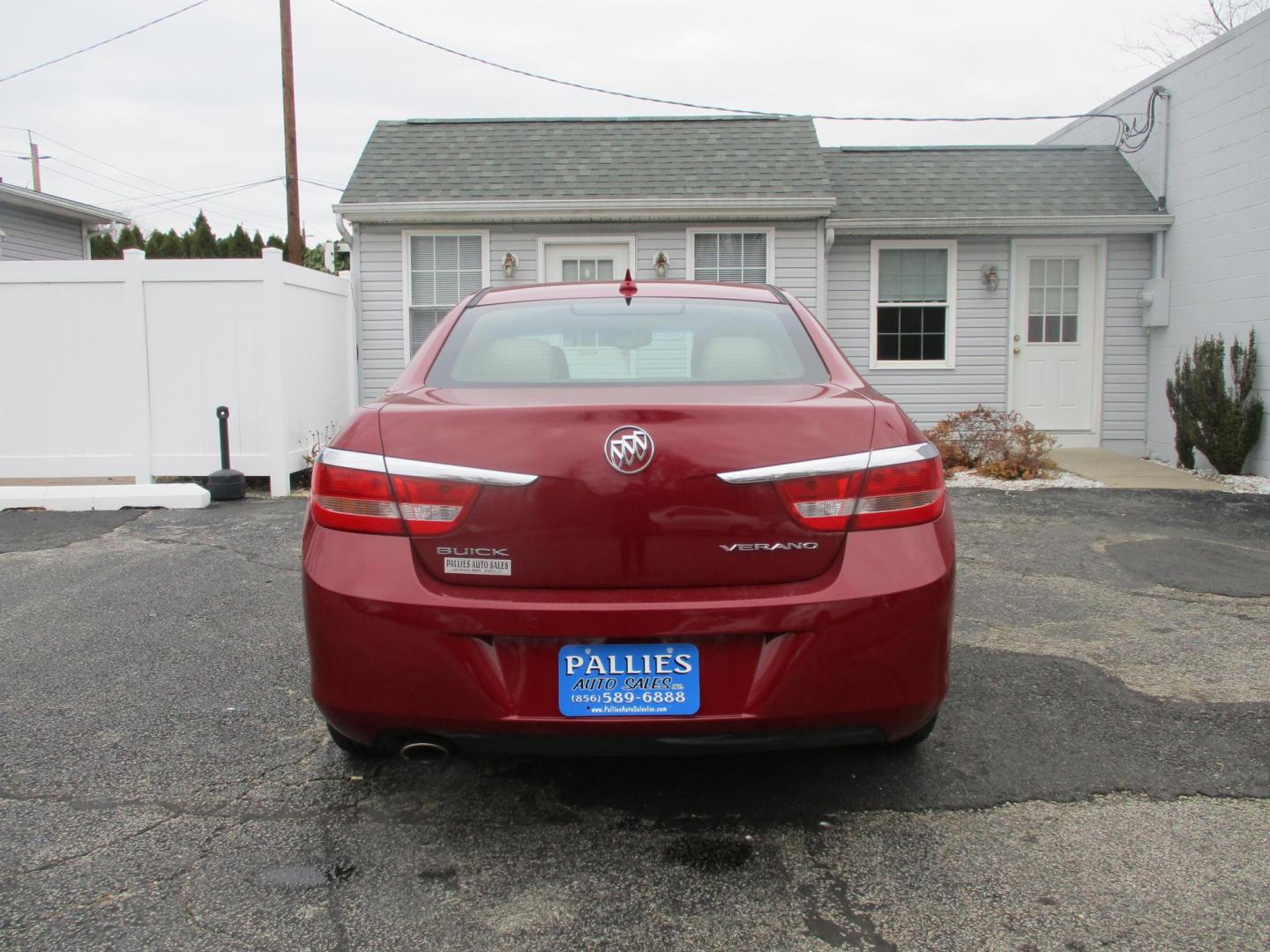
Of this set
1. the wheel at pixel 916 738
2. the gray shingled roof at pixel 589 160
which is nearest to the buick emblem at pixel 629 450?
the wheel at pixel 916 738

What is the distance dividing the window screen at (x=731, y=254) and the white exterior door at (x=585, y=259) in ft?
2.70

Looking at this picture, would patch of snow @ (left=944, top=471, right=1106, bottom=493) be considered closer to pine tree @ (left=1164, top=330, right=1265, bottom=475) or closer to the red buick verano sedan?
pine tree @ (left=1164, top=330, right=1265, bottom=475)

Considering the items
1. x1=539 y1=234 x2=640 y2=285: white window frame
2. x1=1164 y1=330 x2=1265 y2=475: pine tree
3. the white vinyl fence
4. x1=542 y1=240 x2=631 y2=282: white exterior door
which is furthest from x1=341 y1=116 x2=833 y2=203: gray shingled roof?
x1=1164 y1=330 x2=1265 y2=475: pine tree

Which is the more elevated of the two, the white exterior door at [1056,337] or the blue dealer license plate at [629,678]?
the white exterior door at [1056,337]

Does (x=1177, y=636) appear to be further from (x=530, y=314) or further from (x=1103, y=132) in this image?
(x=1103, y=132)

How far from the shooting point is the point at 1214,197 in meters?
10.1

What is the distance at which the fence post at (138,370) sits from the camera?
8391 mm

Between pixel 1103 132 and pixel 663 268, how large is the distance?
616cm

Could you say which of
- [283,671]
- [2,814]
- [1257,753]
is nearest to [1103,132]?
[1257,753]

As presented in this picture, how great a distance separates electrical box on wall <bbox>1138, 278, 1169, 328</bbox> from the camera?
11055mm

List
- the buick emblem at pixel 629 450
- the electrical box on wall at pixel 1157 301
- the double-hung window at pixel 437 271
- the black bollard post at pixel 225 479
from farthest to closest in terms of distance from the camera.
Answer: the double-hung window at pixel 437 271
the electrical box on wall at pixel 1157 301
the black bollard post at pixel 225 479
the buick emblem at pixel 629 450

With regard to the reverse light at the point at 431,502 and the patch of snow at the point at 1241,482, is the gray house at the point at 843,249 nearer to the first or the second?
the patch of snow at the point at 1241,482

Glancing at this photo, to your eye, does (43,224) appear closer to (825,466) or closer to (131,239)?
(131,239)

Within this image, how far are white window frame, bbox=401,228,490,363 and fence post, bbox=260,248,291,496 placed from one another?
9.46 ft
